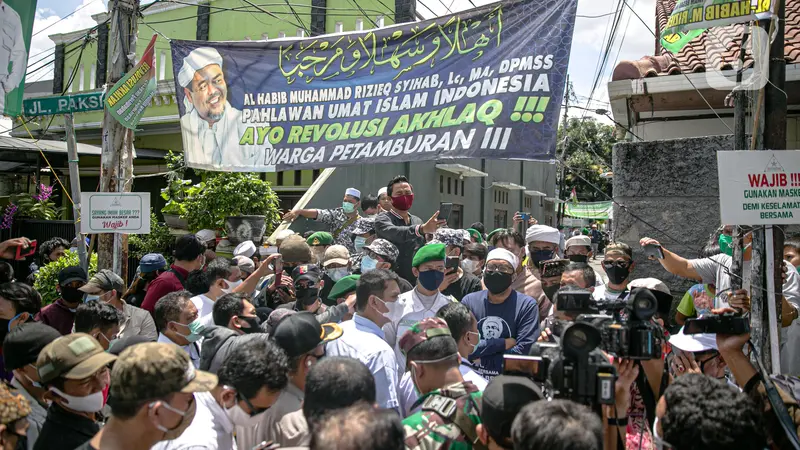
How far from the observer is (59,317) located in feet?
17.6

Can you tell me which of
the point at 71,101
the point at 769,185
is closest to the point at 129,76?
the point at 71,101

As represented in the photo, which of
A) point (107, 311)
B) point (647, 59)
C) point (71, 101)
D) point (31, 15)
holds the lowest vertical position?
point (107, 311)

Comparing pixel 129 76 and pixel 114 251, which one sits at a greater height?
pixel 129 76

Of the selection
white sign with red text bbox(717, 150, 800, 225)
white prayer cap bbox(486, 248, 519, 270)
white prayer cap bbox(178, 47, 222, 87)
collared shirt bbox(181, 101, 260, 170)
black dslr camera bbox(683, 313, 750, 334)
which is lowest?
black dslr camera bbox(683, 313, 750, 334)

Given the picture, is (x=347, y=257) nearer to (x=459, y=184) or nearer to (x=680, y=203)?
(x=680, y=203)

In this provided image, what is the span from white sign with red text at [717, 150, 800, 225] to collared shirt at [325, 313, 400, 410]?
2370 mm

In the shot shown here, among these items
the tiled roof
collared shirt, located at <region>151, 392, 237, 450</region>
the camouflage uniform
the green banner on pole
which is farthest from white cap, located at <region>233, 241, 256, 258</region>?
the camouflage uniform

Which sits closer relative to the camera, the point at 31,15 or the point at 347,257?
the point at 347,257

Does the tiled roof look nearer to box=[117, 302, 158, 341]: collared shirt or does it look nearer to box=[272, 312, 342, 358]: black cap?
box=[272, 312, 342, 358]: black cap

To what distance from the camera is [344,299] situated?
504 cm

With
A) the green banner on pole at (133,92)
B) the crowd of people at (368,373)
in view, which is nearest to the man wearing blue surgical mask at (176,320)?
the crowd of people at (368,373)

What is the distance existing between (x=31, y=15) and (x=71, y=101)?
1449mm

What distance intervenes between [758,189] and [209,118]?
6.54 meters

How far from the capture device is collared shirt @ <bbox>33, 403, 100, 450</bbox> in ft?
9.30
